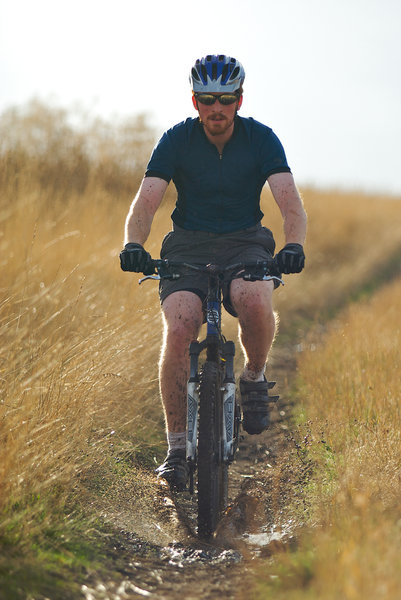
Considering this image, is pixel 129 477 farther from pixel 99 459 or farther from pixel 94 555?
pixel 94 555

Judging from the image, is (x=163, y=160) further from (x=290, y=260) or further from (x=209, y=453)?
(x=209, y=453)

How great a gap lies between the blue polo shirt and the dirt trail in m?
1.51

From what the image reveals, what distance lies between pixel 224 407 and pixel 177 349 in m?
0.46

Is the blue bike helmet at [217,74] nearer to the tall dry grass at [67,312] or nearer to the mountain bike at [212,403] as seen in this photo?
the mountain bike at [212,403]

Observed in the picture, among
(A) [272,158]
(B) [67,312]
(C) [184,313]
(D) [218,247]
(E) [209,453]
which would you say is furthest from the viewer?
(B) [67,312]

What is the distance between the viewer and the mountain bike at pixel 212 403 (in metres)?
3.80

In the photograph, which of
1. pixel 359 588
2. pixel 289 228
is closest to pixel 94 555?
pixel 359 588

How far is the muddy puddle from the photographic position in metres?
3.21

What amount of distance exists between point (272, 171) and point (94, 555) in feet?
7.14

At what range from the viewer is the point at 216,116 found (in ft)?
14.1

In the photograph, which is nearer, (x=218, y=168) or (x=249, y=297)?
(x=249, y=297)

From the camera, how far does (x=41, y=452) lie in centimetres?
374

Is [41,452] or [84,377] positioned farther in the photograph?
[84,377]

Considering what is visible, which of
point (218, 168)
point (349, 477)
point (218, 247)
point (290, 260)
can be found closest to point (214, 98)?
point (218, 168)
